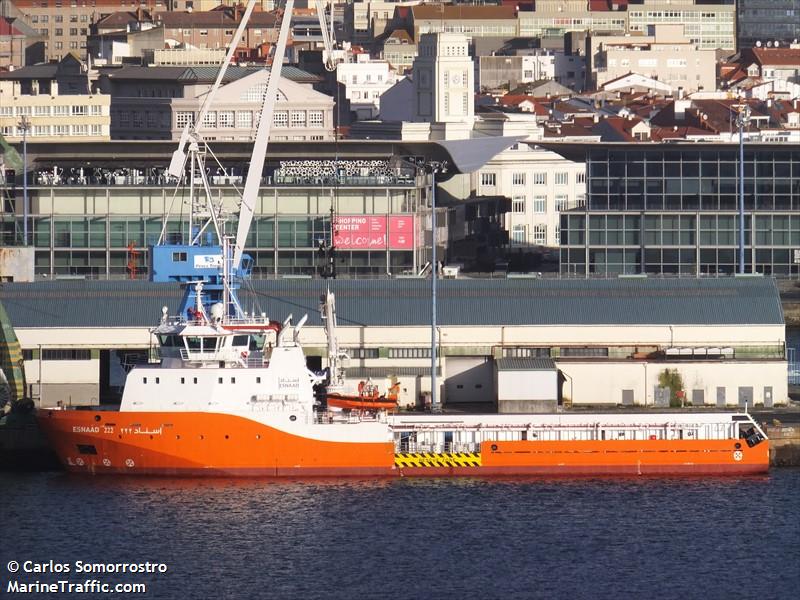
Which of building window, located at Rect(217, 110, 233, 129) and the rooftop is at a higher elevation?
building window, located at Rect(217, 110, 233, 129)

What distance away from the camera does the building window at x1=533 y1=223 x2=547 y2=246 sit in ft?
456

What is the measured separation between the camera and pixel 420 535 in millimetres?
65500

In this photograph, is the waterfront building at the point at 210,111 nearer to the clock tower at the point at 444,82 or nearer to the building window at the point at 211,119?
the building window at the point at 211,119

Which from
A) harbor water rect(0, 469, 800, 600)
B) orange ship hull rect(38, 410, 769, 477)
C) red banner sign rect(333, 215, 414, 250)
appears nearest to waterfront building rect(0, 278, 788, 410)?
orange ship hull rect(38, 410, 769, 477)

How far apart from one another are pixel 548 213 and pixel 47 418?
227ft

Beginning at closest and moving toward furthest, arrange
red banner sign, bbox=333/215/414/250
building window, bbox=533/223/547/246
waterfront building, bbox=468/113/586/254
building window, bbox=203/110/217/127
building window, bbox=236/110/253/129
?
red banner sign, bbox=333/215/414/250 → waterfront building, bbox=468/113/586/254 → building window, bbox=533/223/547/246 → building window, bbox=236/110/253/129 → building window, bbox=203/110/217/127

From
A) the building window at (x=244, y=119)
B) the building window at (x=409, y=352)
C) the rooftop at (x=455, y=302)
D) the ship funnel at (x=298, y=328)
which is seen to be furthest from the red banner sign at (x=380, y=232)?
the building window at (x=244, y=119)

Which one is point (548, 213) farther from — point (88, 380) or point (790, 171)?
point (88, 380)

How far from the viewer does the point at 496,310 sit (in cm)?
8044

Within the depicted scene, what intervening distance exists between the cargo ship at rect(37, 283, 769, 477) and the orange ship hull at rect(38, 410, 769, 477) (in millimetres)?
28

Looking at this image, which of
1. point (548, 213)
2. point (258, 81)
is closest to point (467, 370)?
point (548, 213)

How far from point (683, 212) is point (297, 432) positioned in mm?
40463

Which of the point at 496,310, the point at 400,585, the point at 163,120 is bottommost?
the point at 400,585

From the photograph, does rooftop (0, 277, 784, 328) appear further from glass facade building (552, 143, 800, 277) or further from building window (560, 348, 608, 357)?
glass facade building (552, 143, 800, 277)
